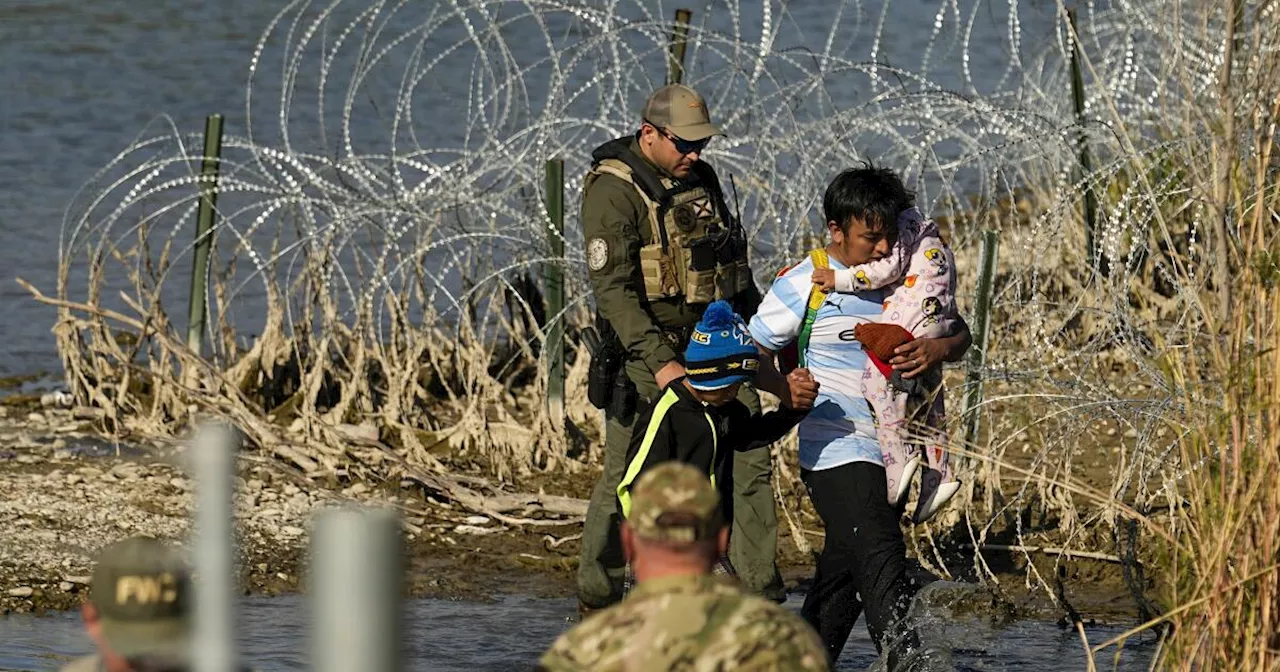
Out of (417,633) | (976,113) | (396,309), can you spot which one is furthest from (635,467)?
(396,309)

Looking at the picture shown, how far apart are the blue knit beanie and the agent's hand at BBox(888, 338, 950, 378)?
13.6 inches

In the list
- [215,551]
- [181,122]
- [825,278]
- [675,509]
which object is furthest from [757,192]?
[181,122]

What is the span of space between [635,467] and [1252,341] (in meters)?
1.56

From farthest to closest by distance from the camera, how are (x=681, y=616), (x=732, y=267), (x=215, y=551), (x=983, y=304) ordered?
(x=983, y=304), (x=732, y=267), (x=681, y=616), (x=215, y=551)

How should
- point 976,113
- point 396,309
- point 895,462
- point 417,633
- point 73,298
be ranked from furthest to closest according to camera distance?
1. point 73,298
2. point 396,309
3. point 976,113
4. point 417,633
5. point 895,462

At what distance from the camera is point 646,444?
5449 mm

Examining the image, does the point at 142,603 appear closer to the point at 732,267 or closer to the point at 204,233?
the point at 732,267

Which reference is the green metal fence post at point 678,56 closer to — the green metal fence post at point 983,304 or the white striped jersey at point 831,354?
the green metal fence post at point 983,304

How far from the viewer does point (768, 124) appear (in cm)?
748

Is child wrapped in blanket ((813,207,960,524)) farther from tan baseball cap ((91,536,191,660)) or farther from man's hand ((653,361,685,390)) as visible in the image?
tan baseball cap ((91,536,191,660))

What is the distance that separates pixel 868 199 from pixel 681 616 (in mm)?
2201

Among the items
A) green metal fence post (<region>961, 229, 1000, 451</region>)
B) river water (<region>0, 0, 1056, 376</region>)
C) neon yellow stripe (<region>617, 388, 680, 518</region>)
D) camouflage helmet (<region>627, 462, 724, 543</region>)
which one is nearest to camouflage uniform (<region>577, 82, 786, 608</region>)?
neon yellow stripe (<region>617, 388, 680, 518</region>)

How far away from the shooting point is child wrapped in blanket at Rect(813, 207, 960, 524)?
17.5ft

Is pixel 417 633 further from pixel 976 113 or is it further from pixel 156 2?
pixel 156 2
